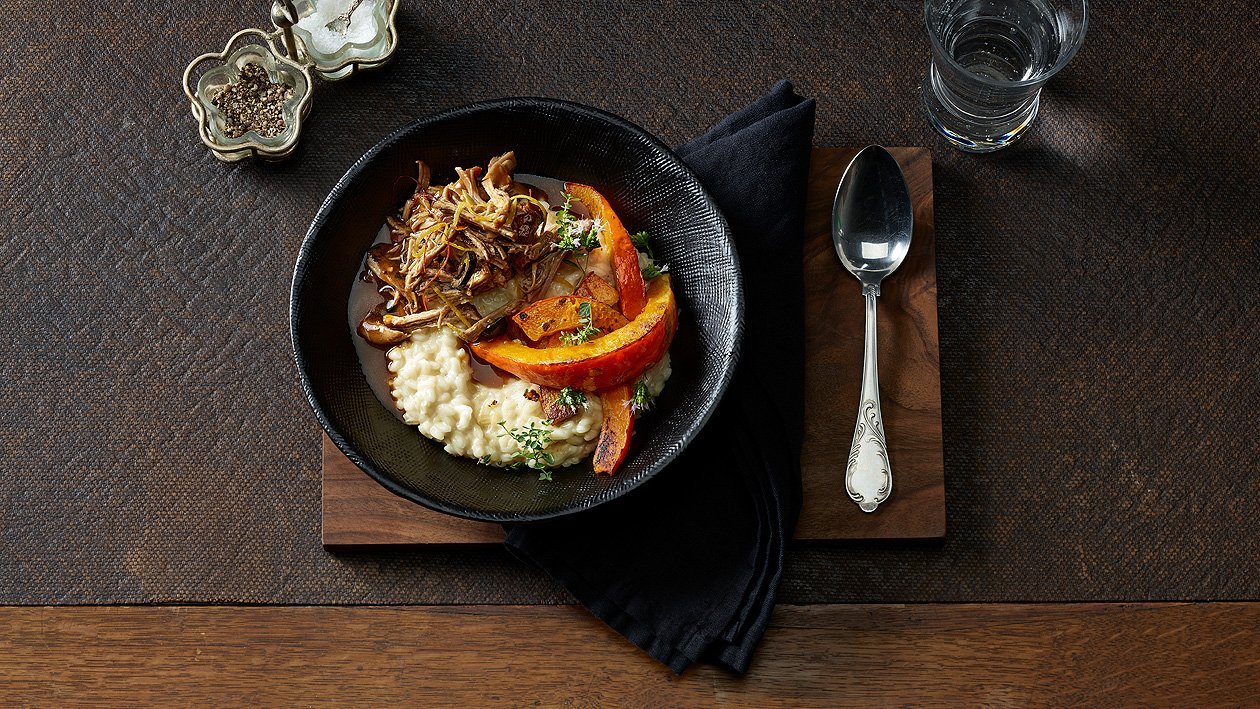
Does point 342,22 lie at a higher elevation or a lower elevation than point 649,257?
higher

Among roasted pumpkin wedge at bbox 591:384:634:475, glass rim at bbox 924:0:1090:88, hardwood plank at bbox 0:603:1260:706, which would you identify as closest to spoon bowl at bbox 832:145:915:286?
glass rim at bbox 924:0:1090:88

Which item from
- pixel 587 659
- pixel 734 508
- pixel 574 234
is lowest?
pixel 587 659

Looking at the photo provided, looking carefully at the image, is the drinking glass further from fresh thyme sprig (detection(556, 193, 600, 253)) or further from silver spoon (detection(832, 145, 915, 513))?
fresh thyme sprig (detection(556, 193, 600, 253))

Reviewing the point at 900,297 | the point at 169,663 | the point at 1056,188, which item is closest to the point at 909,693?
the point at 900,297

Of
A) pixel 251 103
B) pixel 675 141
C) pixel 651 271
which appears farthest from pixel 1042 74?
pixel 251 103

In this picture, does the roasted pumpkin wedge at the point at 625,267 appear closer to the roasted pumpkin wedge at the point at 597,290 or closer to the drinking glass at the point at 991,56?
the roasted pumpkin wedge at the point at 597,290

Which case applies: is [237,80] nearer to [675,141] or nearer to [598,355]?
[675,141]

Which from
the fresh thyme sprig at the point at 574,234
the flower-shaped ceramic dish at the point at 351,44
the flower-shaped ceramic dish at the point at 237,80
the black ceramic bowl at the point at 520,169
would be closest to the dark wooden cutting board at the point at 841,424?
the black ceramic bowl at the point at 520,169

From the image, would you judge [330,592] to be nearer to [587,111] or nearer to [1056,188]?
[587,111]
